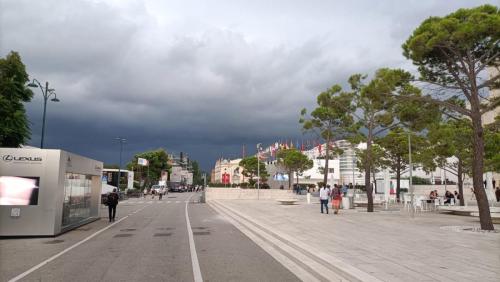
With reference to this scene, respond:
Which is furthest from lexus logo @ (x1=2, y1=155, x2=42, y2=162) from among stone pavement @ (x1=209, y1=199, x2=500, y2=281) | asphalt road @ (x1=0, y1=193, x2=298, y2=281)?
stone pavement @ (x1=209, y1=199, x2=500, y2=281)

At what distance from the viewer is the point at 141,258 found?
1052cm

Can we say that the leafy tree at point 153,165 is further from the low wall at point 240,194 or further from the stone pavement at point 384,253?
the stone pavement at point 384,253

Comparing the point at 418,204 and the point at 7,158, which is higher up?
the point at 7,158

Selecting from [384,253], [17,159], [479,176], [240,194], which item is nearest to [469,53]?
[479,176]

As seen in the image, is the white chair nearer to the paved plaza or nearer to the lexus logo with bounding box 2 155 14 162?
the paved plaza

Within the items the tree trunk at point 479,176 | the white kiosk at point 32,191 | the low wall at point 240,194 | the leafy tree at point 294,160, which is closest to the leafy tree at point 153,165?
the leafy tree at point 294,160

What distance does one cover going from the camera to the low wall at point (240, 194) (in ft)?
172

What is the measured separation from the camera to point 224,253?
446 inches

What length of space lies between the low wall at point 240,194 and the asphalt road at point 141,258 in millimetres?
36337

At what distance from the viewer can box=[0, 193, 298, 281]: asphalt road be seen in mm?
8492

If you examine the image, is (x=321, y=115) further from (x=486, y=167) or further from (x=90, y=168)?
(x=90, y=168)

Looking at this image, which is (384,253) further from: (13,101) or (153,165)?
(153,165)

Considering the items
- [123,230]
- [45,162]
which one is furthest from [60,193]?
[123,230]

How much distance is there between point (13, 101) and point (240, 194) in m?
33.3
